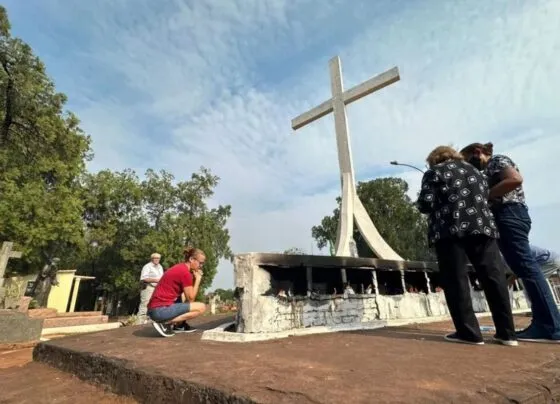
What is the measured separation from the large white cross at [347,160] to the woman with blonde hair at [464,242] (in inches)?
160

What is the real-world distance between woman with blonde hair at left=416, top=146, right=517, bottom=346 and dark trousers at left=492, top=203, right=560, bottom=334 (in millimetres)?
267

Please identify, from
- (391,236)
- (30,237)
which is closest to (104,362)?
(30,237)

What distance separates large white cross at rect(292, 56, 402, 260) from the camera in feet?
24.3

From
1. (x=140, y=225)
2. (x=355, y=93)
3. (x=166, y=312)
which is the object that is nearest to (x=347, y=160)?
(x=355, y=93)

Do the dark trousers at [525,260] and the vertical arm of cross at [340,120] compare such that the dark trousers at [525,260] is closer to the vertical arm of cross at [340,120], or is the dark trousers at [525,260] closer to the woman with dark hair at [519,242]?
the woman with dark hair at [519,242]

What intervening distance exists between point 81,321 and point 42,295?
10.1 m

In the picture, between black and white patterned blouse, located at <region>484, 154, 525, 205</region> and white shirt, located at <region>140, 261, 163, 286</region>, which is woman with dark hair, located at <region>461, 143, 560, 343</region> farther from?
white shirt, located at <region>140, 261, 163, 286</region>

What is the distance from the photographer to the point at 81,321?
12.4 meters

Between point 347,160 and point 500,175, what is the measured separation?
5048mm

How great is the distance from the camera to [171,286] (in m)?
4.12

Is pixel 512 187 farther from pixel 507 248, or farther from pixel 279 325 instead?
pixel 279 325

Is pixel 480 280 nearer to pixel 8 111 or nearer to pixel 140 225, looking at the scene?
pixel 8 111

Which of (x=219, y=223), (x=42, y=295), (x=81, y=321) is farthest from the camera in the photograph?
(x=219, y=223)

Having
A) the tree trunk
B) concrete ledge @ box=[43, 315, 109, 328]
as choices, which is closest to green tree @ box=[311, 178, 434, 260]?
concrete ledge @ box=[43, 315, 109, 328]
